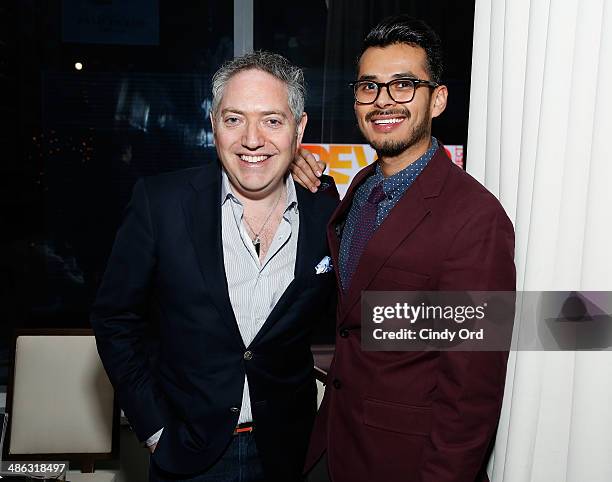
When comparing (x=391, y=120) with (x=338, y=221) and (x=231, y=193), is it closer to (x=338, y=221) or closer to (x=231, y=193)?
(x=338, y=221)

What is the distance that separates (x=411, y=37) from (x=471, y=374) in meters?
0.76

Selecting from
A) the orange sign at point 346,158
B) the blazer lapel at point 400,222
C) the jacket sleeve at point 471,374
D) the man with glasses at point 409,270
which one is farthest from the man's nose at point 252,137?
the orange sign at point 346,158

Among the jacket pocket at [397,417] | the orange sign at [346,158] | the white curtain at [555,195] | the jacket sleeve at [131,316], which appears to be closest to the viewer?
the white curtain at [555,195]

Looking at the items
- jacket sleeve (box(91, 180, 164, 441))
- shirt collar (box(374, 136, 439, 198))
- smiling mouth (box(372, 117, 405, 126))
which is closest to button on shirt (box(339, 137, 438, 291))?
shirt collar (box(374, 136, 439, 198))

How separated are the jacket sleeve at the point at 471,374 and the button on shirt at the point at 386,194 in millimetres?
246

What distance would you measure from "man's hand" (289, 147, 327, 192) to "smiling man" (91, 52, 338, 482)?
0.12m

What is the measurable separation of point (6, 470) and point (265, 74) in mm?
1212

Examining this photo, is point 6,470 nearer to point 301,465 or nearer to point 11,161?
point 301,465

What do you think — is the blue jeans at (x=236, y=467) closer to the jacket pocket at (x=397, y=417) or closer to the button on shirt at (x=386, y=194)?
the jacket pocket at (x=397, y=417)

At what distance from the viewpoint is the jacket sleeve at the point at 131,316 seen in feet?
5.08

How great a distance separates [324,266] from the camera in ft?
5.40

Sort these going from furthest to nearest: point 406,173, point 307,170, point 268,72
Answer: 1. point 307,170
2. point 268,72
3. point 406,173

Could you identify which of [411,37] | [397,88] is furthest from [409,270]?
[411,37]

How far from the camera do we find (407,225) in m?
1.35
